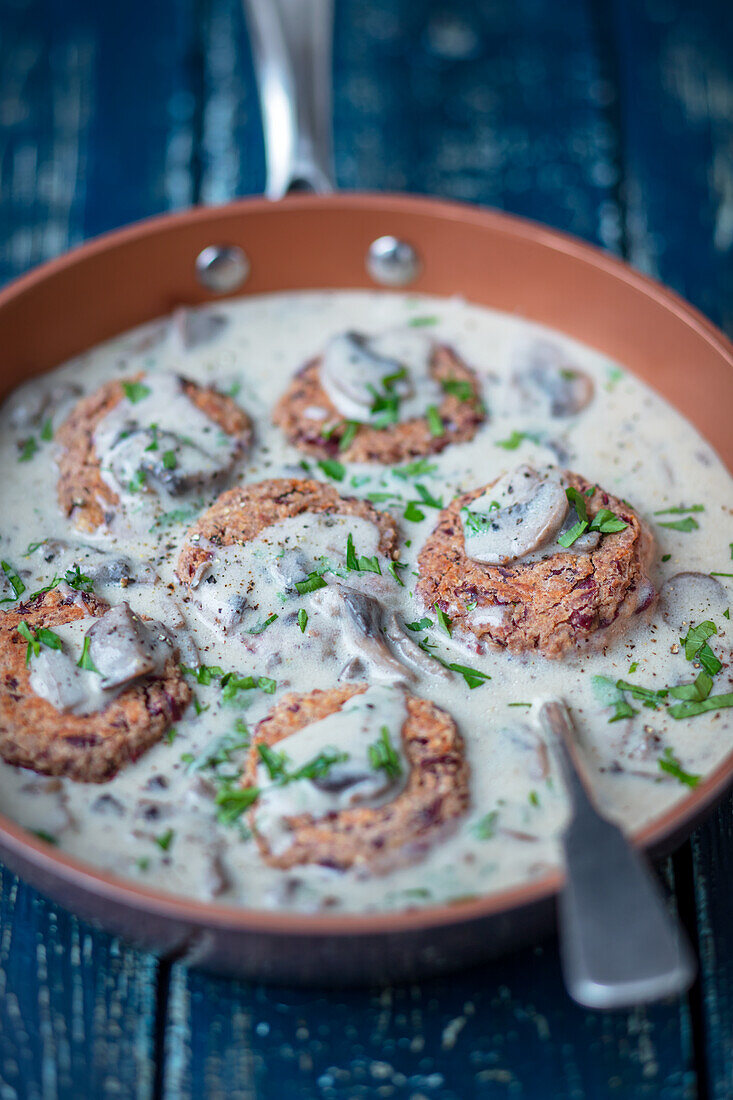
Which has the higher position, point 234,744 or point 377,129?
point 377,129

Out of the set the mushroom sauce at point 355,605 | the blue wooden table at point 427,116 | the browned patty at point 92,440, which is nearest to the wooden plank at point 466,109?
the blue wooden table at point 427,116

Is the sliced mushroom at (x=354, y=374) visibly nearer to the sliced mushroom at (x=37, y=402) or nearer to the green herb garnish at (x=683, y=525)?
the sliced mushroom at (x=37, y=402)

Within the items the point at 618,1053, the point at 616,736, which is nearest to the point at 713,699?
the point at 616,736

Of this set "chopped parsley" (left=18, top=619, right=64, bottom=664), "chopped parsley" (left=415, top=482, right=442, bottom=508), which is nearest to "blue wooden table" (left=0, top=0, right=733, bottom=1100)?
"chopped parsley" (left=415, top=482, right=442, bottom=508)

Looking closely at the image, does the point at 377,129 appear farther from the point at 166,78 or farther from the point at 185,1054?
the point at 185,1054

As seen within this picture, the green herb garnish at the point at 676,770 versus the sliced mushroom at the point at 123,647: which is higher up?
the sliced mushroom at the point at 123,647

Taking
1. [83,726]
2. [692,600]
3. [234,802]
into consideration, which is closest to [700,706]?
[692,600]

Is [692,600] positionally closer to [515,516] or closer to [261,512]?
[515,516]
